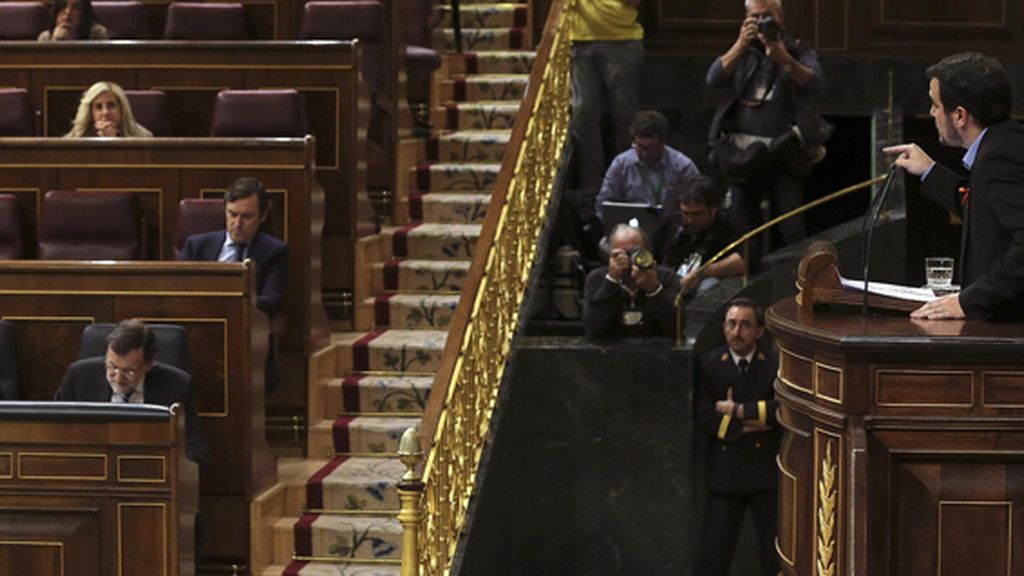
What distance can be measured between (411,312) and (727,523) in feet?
3.83

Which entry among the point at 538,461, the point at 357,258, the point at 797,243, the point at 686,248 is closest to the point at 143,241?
the point at 357,258

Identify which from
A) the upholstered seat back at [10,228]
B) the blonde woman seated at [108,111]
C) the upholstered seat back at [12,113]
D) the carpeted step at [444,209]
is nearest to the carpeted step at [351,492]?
the upholstered seat back at [10,228]

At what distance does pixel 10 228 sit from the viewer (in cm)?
496

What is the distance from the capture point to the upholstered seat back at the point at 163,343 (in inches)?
168

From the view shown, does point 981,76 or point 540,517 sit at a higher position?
point 981,76

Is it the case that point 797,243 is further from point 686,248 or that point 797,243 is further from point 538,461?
point 538,461

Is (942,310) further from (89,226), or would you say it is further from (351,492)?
(89,226)

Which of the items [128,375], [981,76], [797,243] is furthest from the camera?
[797,243]

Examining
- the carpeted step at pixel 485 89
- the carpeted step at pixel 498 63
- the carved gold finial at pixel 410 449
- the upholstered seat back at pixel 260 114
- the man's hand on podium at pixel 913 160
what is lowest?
the carved gold finial at pixel 410 449

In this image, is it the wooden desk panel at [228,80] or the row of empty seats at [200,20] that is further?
the row of empty seats at [200,20]

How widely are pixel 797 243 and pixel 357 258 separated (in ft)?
5.34

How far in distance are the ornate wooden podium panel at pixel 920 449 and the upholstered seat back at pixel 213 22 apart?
12.9 ft

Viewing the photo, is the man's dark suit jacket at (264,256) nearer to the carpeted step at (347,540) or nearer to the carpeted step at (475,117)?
the carpeted step at (347,540)

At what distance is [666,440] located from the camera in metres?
5.28
